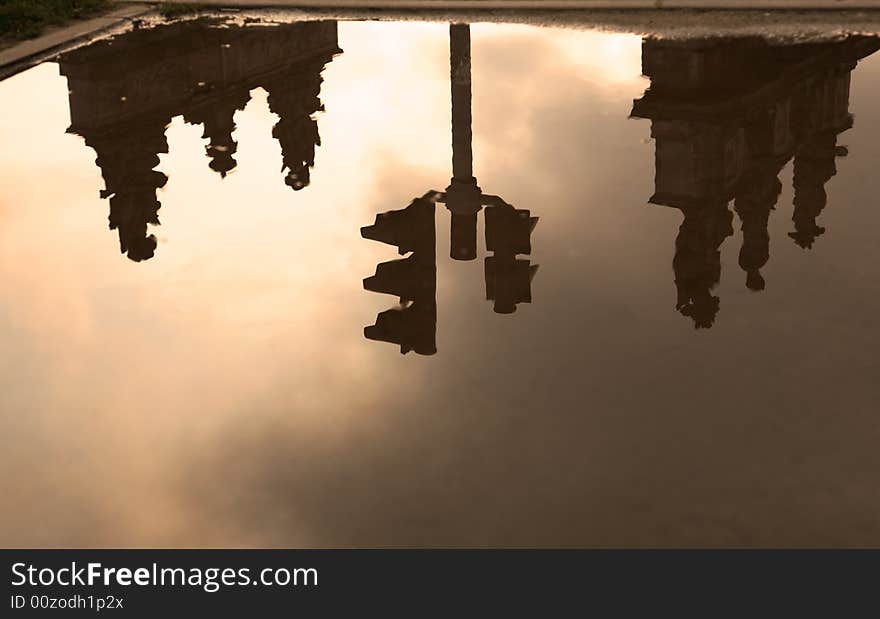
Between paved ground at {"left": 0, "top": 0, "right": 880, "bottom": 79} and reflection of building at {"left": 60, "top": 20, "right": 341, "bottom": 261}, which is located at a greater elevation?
paved ground at {"left": 0, "top": 0, "right": 880, "bottom": 79}

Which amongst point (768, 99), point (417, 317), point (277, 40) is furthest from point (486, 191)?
point (277, 40)

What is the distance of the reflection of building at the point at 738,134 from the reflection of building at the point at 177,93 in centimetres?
262

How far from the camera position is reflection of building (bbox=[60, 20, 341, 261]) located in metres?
10.1

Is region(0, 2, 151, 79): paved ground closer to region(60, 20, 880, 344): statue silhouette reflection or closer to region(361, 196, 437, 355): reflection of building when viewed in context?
region(60, 20, 880, 344): statue silhouette reflection

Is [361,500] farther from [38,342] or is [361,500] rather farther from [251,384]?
[38,342]

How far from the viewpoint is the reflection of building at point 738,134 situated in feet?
27.3

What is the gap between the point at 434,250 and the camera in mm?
8625

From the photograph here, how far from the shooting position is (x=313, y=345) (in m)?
7.25

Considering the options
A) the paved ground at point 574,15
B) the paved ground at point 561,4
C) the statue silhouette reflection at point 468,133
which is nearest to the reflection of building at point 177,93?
the statue silhouette reflection at point 468,133

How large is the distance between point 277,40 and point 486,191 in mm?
5141

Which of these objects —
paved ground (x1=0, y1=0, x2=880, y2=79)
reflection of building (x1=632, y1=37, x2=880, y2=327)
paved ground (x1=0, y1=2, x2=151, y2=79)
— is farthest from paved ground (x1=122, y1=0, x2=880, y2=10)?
reflection of building (x1=632, y1=37, x2=880, y2=327)

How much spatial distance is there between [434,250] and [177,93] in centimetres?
451

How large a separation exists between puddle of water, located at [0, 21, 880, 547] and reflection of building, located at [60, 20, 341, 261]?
0.15 feet

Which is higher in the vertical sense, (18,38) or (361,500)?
(18,38)
